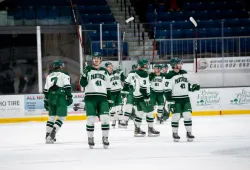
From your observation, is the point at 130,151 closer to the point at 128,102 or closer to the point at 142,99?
the point at 142,99

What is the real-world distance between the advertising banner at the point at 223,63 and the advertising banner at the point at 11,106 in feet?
16.2

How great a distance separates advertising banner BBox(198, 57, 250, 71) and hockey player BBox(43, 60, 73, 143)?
23.2 feet

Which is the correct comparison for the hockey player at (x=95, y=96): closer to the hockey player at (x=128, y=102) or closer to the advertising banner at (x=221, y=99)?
the hockey player at (x=128, y=102)

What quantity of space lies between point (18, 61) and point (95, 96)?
9.08 metres

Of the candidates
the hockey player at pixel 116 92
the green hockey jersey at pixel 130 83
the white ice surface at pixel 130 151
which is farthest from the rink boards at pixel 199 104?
the green hockey jersey at pixel 130 83

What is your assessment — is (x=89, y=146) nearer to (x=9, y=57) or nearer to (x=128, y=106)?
(x=128, y=106)

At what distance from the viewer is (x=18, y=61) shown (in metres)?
18.3

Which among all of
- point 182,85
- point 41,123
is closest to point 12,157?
point 182,85

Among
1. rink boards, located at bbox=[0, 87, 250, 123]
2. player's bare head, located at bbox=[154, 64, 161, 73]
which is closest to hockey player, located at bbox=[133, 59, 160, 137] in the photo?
player's bare head, located at bbox=[154, 64, 161, 73]

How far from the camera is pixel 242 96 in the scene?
17.6 meters

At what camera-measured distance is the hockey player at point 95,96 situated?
31.7ft

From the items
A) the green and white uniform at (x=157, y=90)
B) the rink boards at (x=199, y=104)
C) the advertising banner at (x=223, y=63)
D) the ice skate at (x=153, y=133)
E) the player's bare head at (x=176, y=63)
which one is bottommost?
the ice skate at (x=153, y=133)

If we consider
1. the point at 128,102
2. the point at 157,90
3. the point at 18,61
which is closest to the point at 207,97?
the point at 157,90

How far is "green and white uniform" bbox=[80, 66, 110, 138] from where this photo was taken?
9.65 m
